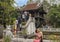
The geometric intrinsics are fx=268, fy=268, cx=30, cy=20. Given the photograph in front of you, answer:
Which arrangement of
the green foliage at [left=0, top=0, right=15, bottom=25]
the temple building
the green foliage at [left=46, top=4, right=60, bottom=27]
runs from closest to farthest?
the green foliage at [left=0, top=0, right=15, bottom=25] < the green foliage at [left=46, top=4, right=60, bottom=27] < the temple building

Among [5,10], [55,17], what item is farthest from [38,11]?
[5,10]

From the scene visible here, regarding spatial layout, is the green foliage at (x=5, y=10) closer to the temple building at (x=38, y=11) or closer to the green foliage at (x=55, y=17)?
the green foliage at (x=55, y=17)

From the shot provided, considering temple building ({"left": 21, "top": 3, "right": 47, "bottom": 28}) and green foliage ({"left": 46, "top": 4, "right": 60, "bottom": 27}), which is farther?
temple building ({"left": 21, "top": 3, "right": 47, "bottom": 28})

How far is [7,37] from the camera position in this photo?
563 inches

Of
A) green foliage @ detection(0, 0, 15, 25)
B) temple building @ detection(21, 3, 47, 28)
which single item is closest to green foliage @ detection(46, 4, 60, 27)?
temple building @ detection(21, 3, 47, 28)

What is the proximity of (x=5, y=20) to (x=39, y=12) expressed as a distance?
2003 cm

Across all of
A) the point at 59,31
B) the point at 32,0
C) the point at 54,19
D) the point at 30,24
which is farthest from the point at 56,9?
the point at 32,0

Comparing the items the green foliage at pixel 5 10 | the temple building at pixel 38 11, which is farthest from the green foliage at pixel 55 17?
the green foliage at pixel 5 10

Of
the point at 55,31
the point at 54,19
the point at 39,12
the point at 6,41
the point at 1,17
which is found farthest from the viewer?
the point at 39,12

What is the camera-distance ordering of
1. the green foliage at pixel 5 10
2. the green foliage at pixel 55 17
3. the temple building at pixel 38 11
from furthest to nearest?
the temple building at pixel 38 11 → the green foliage at pixel 55 17 → the green foliage at pixel 5 10

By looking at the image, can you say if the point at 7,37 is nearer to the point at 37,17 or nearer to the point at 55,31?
the point at 55,31

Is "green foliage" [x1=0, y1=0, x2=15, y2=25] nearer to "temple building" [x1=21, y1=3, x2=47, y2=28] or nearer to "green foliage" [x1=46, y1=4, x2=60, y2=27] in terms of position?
"green foliage" [x1=46, y1=4, x2=60, y2=27]

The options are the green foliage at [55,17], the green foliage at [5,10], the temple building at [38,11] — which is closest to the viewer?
the green foliage at [5,10]

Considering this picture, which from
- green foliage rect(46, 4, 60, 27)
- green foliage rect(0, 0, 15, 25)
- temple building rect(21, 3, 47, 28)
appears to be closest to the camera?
green foliage rect(0, 0, 15, 25)
